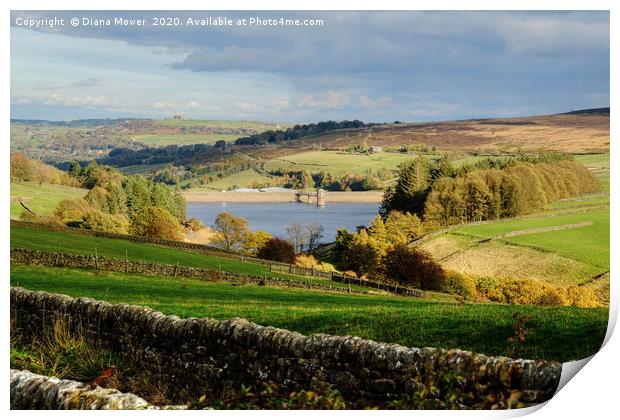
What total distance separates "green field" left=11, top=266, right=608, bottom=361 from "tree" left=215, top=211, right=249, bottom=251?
3.20 feet

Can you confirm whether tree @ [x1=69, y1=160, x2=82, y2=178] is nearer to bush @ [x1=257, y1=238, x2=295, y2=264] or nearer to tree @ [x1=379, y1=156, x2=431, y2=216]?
bush @ [x1=257, y1=238, x2=295, y2=264]

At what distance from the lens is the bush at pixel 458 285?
14562mm

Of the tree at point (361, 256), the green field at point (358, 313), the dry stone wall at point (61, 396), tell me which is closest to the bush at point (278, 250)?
the green field at point (358, 313)

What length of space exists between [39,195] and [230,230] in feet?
11.7

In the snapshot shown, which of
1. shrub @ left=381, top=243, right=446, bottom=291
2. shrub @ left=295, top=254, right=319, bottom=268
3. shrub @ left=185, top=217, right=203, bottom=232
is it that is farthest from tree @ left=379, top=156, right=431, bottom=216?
shrub @ left=185, top=217, right=203, bottom=232

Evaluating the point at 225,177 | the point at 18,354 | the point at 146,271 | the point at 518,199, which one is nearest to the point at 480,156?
the point at 518,199

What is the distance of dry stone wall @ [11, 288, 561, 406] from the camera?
7695mm

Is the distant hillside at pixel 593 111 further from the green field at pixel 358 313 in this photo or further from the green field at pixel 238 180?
the green field at pixel 238 180

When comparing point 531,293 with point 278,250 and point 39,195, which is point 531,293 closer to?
point 278,250

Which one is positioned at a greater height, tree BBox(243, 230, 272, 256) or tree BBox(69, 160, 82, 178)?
tree BBox(69, 160, 82, 178)

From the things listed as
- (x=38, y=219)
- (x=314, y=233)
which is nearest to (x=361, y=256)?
(x=314, y=233)

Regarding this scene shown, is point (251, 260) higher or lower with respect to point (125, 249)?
lower

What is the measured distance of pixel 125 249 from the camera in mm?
15641

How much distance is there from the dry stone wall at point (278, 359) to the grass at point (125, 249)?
3828 mm
